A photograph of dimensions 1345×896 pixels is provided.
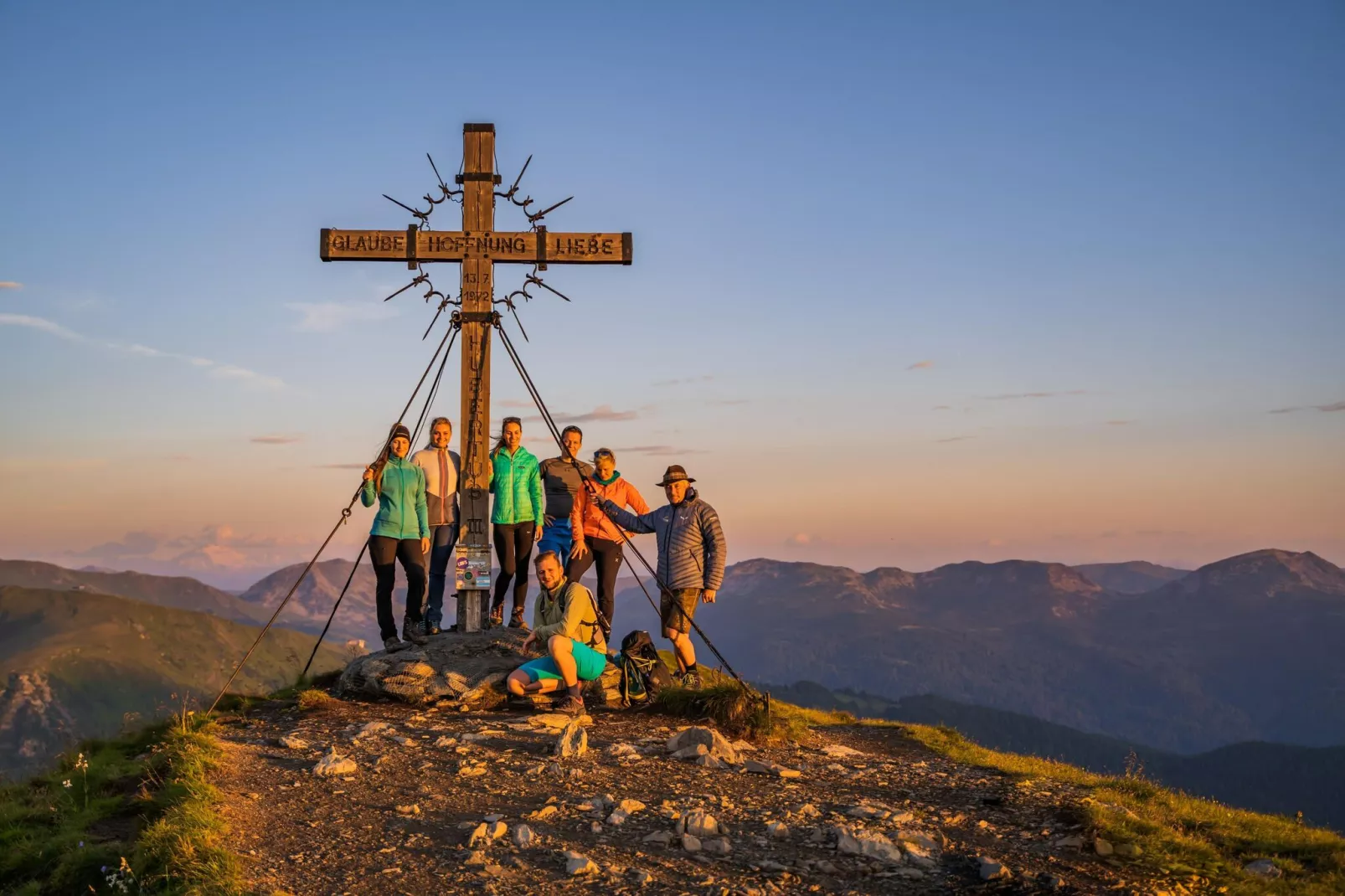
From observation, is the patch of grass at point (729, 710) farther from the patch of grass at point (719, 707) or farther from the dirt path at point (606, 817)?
the dirt path at point (606, 817)

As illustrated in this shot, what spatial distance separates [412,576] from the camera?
13.5 meters

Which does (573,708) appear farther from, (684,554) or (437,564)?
(437,564)

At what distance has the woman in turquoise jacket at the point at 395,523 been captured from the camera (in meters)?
13.0

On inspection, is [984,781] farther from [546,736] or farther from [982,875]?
[546,736]

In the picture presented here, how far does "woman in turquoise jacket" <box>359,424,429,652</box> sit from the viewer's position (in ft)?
42.8

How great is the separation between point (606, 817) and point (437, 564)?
7028mm

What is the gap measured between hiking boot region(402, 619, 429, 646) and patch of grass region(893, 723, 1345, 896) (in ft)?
24.1

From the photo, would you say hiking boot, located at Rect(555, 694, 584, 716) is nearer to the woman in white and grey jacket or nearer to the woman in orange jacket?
the woman in orange jacket

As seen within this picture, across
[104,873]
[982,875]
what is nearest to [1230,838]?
[982,875]

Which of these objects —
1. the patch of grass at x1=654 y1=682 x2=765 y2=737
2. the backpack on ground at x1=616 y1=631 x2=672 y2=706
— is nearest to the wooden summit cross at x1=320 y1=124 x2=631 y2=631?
the backpack on ground at x1=616 y1=631 x2=672 y2=706

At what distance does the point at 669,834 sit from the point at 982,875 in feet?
7.17

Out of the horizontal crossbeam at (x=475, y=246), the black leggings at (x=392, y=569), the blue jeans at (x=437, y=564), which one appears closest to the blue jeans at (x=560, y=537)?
the blue jeans at (x=437, y=564)

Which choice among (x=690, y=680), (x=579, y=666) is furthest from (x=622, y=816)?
(x=690, y=680)

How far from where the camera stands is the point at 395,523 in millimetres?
13117
